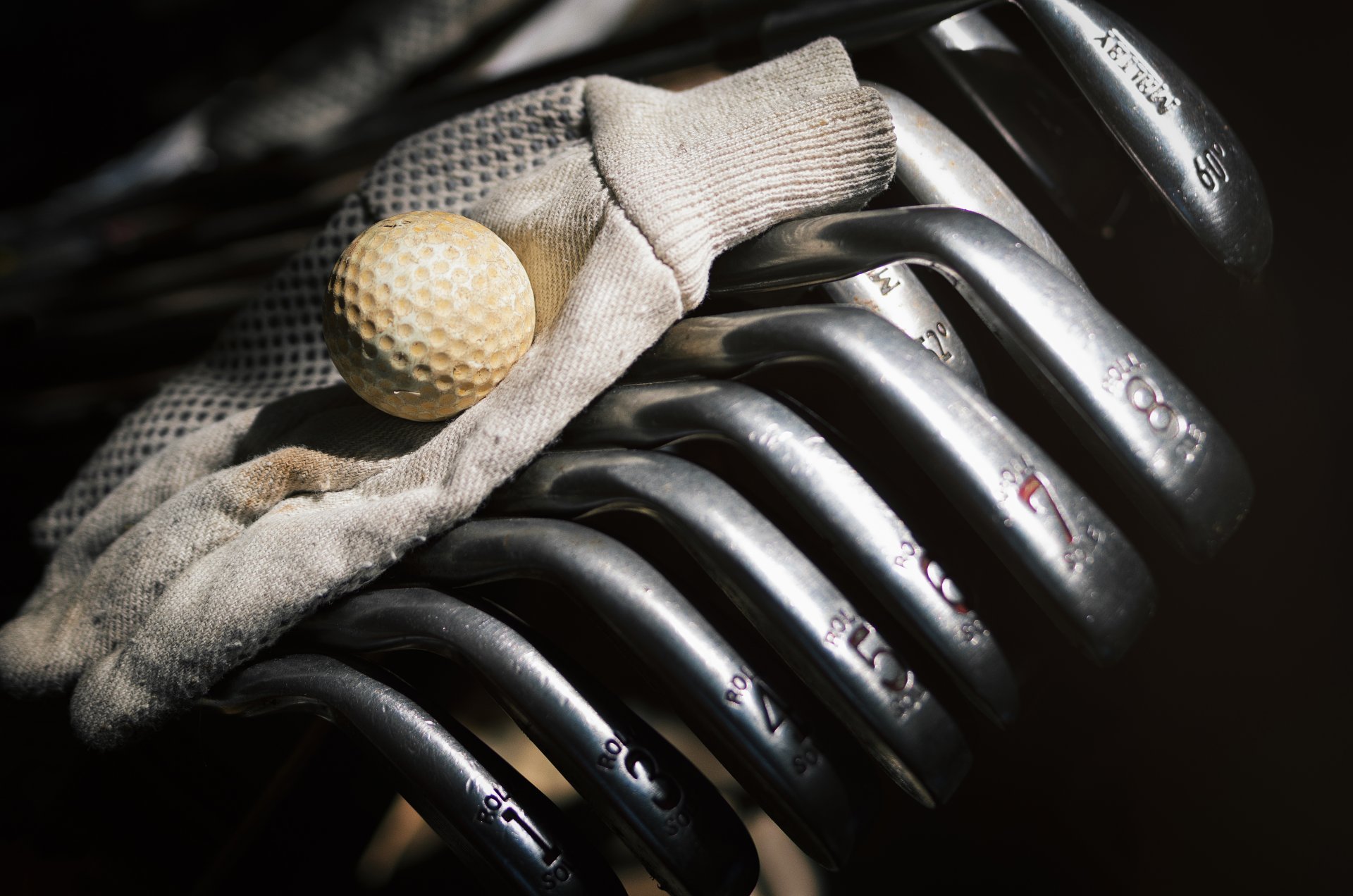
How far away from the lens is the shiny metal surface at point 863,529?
0.52 meters

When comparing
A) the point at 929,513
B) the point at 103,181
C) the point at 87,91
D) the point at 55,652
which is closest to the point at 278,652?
the point at 55,652

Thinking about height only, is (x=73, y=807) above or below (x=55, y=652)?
below

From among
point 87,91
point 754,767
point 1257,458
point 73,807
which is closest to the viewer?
point 754,767

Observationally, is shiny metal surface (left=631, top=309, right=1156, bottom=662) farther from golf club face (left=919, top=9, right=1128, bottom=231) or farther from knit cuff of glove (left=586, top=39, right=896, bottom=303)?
golf club face (left=919, top=9, right=1128, bottom=231)

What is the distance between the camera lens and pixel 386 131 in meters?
1.21

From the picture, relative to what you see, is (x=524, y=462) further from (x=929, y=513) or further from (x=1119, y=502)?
(x=1119, y=502)

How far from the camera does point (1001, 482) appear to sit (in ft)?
1.67

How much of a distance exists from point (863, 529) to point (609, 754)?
21cm

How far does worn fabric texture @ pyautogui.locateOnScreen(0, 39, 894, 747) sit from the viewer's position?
604 millimetres

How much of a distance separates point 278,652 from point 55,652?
22 cm

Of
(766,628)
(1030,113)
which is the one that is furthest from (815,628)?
(1030,113)

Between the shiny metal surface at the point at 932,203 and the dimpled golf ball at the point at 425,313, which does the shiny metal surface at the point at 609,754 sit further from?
the shiny metal surface at the point at 932,203

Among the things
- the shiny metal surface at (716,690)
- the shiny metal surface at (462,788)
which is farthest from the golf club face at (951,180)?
the shiny metal surface at (462,788)

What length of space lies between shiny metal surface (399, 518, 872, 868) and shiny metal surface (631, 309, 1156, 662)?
0.17 m
